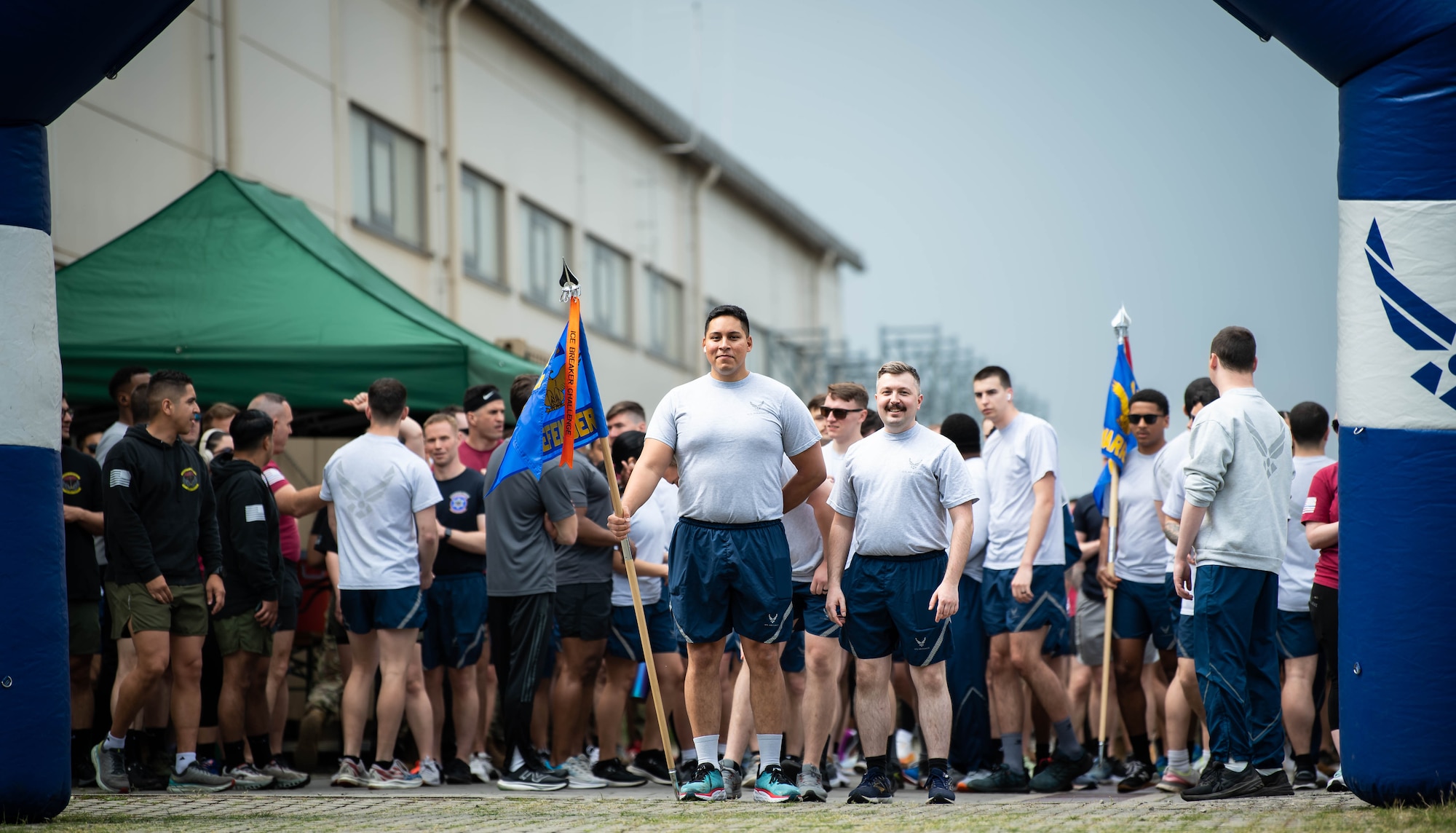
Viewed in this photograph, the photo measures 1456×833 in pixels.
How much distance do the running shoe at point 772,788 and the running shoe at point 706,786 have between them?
0.57 ft

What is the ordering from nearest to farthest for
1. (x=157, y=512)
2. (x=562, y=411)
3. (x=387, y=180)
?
(x=562, y=411)
(x=157, y=512)
(x=387, y=180)

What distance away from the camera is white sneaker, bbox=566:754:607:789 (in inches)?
359

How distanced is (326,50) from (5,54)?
10888 mm

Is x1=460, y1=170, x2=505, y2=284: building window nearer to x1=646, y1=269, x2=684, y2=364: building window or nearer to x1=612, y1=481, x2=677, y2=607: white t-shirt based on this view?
x1=646, y1=269, x2=684, y2=364: building window

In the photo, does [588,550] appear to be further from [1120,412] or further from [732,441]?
[1120,412]

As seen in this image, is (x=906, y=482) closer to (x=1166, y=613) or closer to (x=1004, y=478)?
(x=1004, y=478)

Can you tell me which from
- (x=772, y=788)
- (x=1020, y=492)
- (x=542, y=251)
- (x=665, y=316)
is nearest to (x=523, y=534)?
(x=772, y=788)

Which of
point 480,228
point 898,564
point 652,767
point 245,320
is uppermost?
point 480,228

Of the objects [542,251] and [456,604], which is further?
[542,251]

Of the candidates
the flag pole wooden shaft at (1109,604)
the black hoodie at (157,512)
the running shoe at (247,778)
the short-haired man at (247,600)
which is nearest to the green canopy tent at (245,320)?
the short-haired man at (247,600)

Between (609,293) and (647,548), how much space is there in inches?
657

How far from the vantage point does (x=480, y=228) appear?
21.1 m

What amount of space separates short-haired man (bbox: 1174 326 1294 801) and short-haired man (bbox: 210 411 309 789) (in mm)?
5186

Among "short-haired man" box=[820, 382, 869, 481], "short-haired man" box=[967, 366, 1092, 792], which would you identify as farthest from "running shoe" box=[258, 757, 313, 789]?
"short-haired man" box=[967, 366, 1092, 792]
